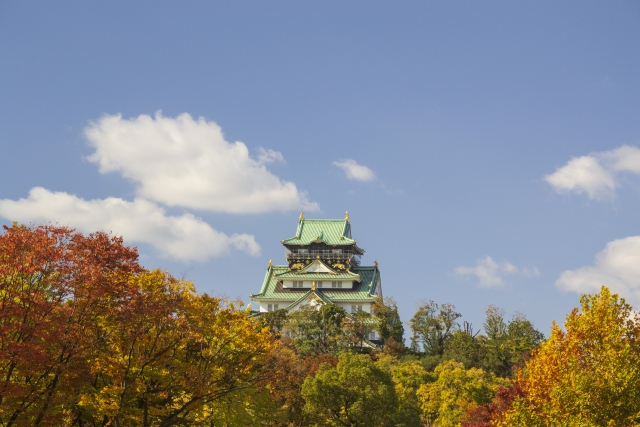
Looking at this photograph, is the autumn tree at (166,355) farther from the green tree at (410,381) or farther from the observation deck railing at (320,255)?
the observation deck railing at (320,255)

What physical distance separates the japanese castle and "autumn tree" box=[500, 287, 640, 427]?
171ft

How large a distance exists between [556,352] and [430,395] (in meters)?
24.7

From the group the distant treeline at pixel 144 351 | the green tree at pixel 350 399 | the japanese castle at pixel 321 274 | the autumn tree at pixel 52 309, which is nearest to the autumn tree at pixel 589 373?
the distant treeline at pixel 144 351

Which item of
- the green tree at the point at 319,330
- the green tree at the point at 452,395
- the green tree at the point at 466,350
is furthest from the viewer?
the green tree at the point at 319,330

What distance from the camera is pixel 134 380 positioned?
2144 cm

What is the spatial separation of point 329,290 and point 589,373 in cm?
5974

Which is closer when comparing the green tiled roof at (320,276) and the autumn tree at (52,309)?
the autumn tree at (52,309)

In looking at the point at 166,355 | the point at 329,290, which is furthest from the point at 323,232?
the point at 166,355

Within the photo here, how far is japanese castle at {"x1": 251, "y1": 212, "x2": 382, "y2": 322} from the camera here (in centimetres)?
7681

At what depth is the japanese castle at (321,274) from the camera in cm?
7681

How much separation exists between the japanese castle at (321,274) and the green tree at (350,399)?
36581mm

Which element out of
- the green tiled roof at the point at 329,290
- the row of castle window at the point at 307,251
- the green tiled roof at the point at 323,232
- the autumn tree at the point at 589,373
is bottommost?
the autumn tree at the point at 589,373

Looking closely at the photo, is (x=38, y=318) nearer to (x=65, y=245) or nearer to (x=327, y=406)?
(x=65, y=245)

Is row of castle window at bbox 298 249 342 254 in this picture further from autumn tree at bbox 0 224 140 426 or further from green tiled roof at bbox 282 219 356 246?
autumn tree at bbox 0 224 140 426
